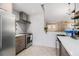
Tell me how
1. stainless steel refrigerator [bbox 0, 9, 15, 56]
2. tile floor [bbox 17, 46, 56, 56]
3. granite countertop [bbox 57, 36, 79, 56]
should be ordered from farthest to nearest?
1. tile floor [bbox 17, 46, 56, 56]
2. stainless steel refrigerator [bbox 0, 9, 15, 56]
3. granite countertop [bbox 57, 36, 79, 56]

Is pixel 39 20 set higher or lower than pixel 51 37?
higher

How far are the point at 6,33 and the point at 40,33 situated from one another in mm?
3697

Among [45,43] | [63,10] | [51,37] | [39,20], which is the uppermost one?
[63,10]

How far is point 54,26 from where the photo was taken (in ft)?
16.2

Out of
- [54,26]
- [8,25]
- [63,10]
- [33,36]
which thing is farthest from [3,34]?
[33,36]

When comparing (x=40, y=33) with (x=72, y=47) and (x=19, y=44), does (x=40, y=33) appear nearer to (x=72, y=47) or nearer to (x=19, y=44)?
(x=19, y=44)

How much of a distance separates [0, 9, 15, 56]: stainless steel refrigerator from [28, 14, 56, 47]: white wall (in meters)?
3.23

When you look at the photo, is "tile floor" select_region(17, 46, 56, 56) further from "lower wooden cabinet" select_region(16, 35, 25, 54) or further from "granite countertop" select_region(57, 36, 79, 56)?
"granite countertop" select_region(57, 36, 79, 56)

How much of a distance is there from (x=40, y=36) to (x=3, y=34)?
381cm

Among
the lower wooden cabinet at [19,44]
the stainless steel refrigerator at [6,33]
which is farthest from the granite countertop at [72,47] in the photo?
the lower wooden cabinet at [19,44]

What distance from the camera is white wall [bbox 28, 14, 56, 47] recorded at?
5715mm

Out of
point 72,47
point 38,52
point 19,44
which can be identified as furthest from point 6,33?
point 38,52

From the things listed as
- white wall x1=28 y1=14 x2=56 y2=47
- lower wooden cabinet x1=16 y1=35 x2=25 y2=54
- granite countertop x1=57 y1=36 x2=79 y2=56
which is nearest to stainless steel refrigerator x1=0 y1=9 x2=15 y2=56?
lower wooden cabinet x1=16 y1=35 x2=25 y2=54

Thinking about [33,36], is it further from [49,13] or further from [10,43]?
[10,43]
